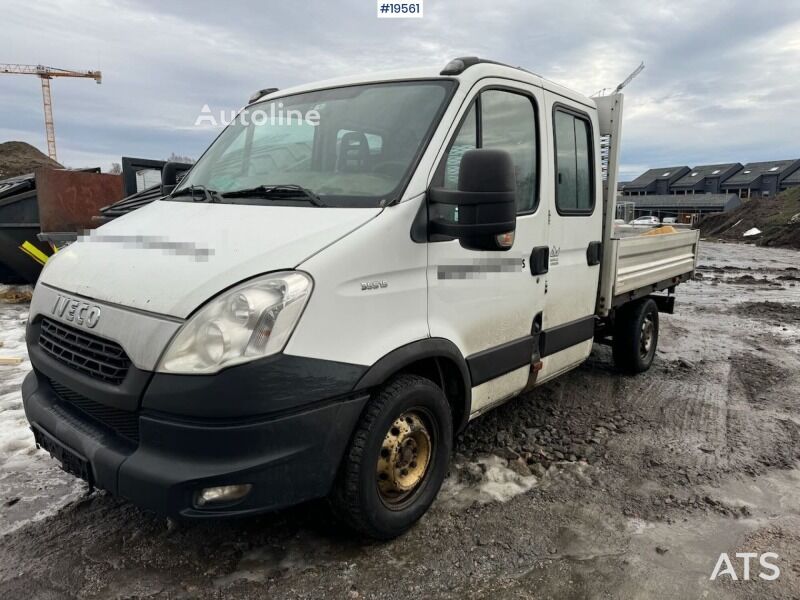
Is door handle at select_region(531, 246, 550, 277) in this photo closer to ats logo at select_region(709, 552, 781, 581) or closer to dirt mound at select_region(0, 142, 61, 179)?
ats logo at select_region(709, 552, 781, 581)

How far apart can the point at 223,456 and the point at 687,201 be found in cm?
5924

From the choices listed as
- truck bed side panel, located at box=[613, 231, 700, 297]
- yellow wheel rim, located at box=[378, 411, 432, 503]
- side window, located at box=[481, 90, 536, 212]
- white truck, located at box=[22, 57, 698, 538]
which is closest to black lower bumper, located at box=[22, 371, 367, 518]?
white truck, located at box=[22, 57, 698, 538]

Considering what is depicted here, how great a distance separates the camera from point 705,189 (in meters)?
59.1

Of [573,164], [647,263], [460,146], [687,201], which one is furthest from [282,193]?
[687,201]

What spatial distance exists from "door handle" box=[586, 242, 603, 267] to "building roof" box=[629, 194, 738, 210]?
169 feet

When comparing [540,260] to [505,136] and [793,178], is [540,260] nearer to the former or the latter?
[505,136]

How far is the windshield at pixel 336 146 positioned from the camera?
9.24ft

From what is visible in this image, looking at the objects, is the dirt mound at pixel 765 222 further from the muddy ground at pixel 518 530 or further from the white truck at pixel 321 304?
the white truck at pixel 321 304

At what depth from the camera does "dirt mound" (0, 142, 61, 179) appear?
2389 cm

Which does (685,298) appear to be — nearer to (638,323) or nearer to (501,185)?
(638,323)

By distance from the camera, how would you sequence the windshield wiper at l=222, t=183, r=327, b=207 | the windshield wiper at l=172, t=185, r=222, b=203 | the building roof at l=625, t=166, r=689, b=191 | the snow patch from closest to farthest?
the windshield wiper at l=222, t=183, r=327, b=207
the windshield wiper at l=172, t=185, r=222, b=203
the snow patch
the building roof at l=625, t=166, r=689, b=191

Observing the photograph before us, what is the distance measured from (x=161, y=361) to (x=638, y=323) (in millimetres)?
Answer: 4634

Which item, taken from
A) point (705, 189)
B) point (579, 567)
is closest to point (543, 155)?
point (579, 567)

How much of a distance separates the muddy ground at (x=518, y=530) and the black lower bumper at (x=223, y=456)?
50 cm
